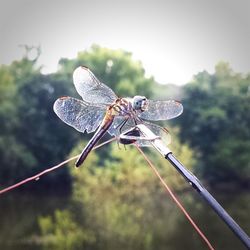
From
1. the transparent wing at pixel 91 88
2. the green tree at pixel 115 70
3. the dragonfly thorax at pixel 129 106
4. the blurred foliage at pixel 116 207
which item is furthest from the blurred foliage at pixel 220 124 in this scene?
the dragonfly thorax at pixel 129 106

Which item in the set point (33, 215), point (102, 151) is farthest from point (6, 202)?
point (102, 151)

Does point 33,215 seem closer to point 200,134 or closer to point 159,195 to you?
point 159,195

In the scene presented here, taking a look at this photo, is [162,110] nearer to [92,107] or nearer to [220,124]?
[92,107]

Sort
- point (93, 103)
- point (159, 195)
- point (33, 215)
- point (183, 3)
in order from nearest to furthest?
point (93, 103) < point (33, 215) < point (159, 195) < point (183, 3)

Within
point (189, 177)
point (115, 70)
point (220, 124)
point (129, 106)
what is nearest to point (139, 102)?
point (129, 106)

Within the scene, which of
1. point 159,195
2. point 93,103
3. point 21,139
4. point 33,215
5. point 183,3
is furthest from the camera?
point 183,3

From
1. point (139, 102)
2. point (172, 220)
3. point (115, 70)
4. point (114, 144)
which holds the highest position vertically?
point (115, 70)

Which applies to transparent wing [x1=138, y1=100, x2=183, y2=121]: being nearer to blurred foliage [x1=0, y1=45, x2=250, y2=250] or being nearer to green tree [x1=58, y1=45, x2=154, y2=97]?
blurred foliage [x1=0, y1=45, x2=250, y2=250]
